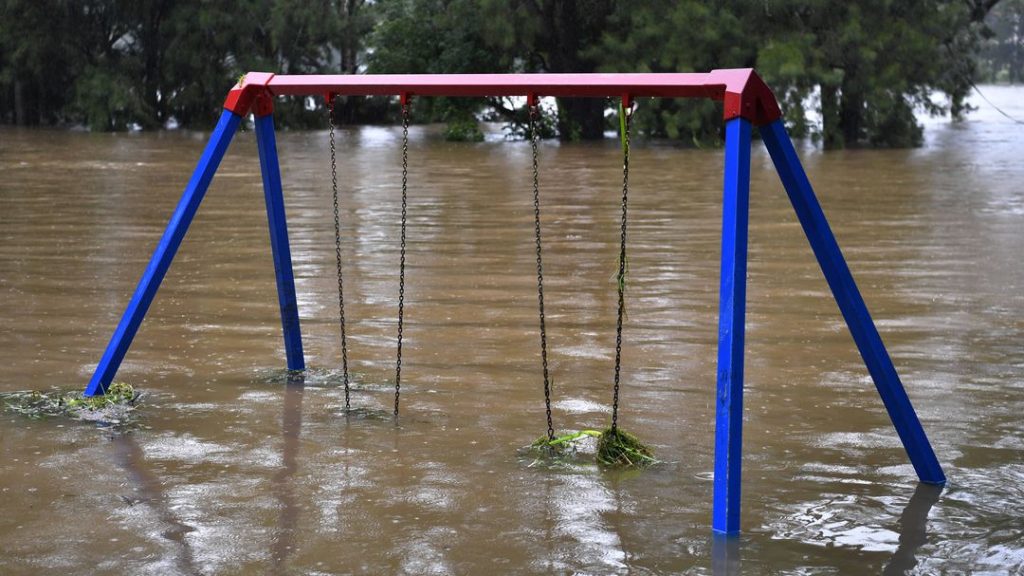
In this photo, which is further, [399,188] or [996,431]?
[399,188]

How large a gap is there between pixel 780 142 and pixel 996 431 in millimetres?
2017

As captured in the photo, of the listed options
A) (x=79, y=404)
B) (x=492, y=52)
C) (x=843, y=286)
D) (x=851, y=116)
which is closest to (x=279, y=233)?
(x=79, y=404)

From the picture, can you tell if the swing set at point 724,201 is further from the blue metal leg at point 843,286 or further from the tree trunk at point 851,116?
the tree trunk at point 851,116

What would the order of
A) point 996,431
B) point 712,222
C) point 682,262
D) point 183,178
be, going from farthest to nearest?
point 183,178 < point 712,222 < point 682,262 < point 996,431

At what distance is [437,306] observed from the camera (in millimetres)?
9289

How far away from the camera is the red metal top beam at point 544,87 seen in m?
4.72

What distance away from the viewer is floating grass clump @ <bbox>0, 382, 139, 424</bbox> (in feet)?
20.6

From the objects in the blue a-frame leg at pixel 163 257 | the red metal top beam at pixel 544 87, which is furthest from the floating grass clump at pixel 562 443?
the blue a-frame leg at pixel 163 257

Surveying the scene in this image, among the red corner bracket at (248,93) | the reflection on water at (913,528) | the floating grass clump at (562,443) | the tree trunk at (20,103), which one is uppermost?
the red corner bracket at (248,93)

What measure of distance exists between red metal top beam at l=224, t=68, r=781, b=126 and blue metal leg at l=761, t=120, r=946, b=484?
0.18 metres

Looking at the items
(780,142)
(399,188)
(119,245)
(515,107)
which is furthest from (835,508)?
(515,107)

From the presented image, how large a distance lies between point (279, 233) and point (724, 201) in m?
2.90

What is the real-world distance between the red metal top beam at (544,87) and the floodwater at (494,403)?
1.40 metres

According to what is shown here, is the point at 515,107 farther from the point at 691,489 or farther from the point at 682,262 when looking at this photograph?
the point at 691,489
